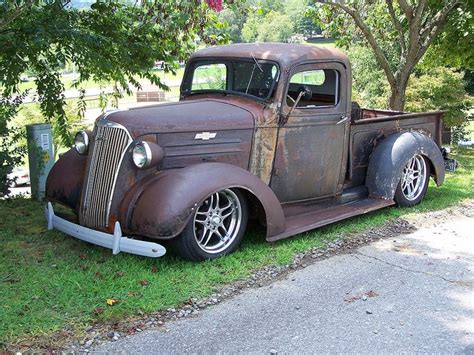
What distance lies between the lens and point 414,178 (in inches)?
263

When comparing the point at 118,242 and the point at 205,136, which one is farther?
the point at 205,136

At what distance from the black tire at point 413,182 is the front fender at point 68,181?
142 inches

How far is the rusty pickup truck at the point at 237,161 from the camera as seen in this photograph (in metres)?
4.53

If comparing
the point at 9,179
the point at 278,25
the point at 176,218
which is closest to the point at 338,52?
the point at 176,218

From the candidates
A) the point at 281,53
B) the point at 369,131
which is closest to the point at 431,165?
the point at 369,131

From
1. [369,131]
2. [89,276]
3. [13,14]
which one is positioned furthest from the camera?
[369,131]

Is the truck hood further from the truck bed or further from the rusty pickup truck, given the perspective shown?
the truck bed

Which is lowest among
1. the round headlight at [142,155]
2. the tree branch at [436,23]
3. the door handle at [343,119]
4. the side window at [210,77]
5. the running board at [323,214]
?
the running board at [323,214]

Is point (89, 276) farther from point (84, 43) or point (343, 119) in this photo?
point (343, 119)

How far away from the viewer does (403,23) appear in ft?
35.7

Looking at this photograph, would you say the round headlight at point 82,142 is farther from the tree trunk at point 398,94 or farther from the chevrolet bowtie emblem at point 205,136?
the tree trunk at point 398,94

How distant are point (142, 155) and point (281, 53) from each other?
1.91 m

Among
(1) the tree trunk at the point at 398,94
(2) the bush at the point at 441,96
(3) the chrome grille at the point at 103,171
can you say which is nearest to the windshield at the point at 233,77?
(3) the chrome grille at the point at 103,171

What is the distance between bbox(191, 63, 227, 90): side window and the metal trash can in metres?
2.21
